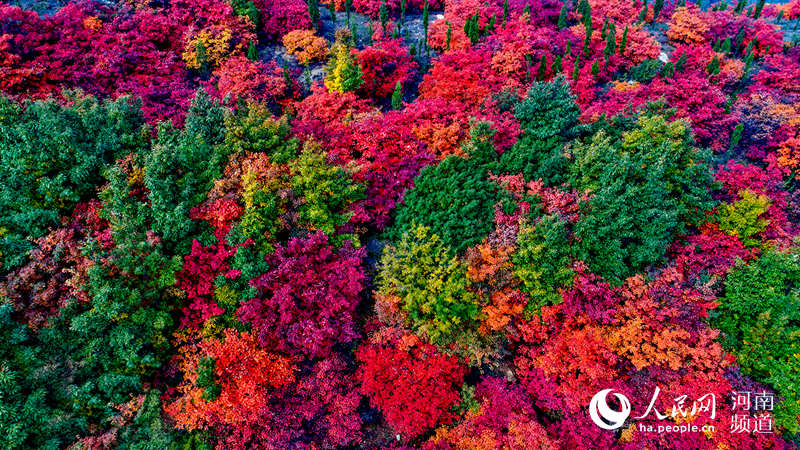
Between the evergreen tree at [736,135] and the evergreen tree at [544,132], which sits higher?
the evergreen tree at [544,132]

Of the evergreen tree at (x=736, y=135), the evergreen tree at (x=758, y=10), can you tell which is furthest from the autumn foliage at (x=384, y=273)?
the evergreen tree at (x=758, y=10)

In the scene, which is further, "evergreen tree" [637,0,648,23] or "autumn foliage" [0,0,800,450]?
"evergreen tree" [637,0,648,23]

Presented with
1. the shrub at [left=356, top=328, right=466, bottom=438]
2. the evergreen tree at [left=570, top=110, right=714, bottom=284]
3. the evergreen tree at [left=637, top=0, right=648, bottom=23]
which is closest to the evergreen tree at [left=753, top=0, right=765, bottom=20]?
the evergreen tree at [left=637, top=0, right=648, bottom=23]

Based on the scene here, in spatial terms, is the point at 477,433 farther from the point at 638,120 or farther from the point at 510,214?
the point at 638,120

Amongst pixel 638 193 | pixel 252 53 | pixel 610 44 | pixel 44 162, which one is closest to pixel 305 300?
pixel 44 162

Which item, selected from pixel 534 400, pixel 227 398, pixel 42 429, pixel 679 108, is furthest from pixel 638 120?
pixel 42 429

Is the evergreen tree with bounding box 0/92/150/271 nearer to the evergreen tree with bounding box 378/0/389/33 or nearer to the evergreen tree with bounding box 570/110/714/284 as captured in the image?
the evergreen tree with bounding box 378/0/389/33

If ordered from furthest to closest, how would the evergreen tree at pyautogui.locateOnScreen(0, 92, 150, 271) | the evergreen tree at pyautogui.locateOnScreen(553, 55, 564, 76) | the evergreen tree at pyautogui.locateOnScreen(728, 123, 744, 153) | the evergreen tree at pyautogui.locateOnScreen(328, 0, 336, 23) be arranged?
the evergreen tree at pyautogui.locateOnScreen(328, 0, 336, 23)
the evergreen tree at pyautogui.locateOnScreen(553, 55, 564, 76)
the evergreen tree at pyautogui.locateOnScreen(728, 123, 744, 153)
the evergreen tree at pyautogui.locateOnScreen(0, 92, 150, 271)

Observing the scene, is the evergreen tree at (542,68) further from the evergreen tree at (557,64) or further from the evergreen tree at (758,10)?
the evergreen tree at (758,10)
